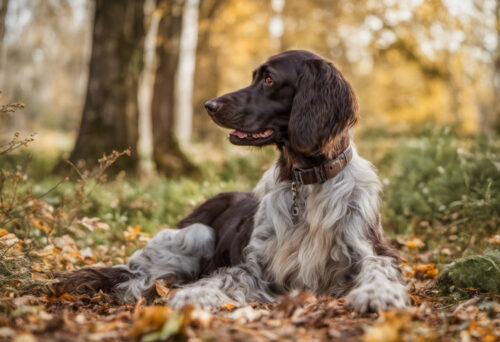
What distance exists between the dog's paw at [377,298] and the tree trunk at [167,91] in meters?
7.44

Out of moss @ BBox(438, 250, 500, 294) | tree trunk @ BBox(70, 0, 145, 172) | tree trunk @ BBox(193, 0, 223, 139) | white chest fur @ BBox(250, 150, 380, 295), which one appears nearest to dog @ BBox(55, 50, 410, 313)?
white chest fur @ BBox(250, 150, 380, 295)

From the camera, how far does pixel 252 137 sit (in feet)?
12.1

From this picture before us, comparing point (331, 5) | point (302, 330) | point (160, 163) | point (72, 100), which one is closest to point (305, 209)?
point (302, 330)

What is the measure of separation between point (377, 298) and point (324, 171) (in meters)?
0.99

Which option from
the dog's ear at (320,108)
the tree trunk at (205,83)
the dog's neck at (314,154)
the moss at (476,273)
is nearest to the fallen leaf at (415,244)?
the moss at (476,273)

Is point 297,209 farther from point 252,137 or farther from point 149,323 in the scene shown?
point 149,323

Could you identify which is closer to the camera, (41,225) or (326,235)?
(326,235)

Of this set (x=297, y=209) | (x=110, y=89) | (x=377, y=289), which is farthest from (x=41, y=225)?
(x=110, y=89)

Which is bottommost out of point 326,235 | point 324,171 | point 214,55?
point 326,235

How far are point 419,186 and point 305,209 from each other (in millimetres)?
3043

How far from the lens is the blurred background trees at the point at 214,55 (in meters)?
8.67

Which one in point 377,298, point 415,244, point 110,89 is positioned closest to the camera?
point 377,298

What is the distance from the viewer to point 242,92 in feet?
12.4

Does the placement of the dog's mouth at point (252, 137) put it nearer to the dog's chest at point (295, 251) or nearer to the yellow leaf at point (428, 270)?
the dog's chest at point (295, 251)
